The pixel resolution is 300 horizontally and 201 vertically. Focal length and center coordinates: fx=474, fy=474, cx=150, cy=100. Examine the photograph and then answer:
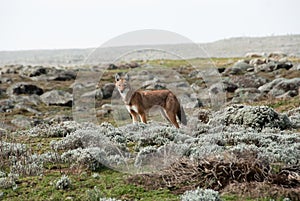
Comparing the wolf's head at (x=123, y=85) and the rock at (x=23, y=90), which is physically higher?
the wolf's head at (x=123, y=85)

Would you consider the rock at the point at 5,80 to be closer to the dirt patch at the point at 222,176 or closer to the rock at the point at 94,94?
the rock at the point at 94,94

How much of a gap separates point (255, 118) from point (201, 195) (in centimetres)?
749

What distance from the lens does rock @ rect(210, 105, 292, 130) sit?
15.3 meters

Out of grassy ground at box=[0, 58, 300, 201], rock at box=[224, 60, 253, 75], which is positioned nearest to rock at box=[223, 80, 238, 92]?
rock at box=[224, 60, 253, 75]

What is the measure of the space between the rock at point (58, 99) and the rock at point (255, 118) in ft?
82.0

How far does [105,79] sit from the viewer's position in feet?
183

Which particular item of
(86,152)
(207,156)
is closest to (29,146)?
(86,152)

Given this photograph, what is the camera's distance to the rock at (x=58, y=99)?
39656mm

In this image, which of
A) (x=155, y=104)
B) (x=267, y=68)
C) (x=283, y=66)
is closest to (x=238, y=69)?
(x=267, y=68)

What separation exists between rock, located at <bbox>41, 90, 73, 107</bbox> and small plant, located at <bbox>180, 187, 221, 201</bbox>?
1245 inches

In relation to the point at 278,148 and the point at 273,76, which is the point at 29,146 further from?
the point at 273,76

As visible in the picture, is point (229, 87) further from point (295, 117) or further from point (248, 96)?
point (295, 117)

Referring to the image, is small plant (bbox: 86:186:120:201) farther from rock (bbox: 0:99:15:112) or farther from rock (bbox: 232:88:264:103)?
rock (bbox: 0:99:15:112)

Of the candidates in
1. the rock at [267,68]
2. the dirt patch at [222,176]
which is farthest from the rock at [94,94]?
the dirt patch at [222,176]
